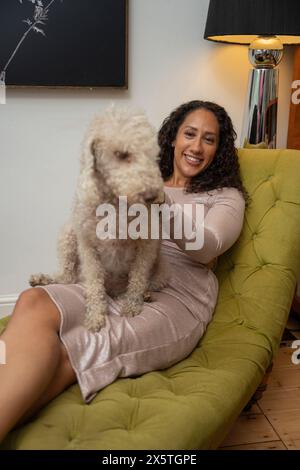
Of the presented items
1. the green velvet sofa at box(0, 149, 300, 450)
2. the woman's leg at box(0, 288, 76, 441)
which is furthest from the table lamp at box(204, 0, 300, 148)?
the woman's leg at box(0, 288, 76, 441)

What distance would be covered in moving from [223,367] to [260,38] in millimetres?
1567

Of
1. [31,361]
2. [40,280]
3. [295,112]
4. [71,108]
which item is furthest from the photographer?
[295,112]

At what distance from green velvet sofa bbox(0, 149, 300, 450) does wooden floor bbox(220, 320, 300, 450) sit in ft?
1.08

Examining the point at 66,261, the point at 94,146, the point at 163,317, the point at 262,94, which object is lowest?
the point at 163,317

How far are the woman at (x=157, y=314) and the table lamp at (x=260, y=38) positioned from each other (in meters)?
0.46

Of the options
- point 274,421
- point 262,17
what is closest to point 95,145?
point 262,17

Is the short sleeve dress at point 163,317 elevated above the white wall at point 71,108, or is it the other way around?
the white wall at point 71,108

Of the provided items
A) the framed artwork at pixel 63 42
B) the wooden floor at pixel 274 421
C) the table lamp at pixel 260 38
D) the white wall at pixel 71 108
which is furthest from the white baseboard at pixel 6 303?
the table lamp at pixel 260 38

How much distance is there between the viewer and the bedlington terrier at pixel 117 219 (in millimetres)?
1160

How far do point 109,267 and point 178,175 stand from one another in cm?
55

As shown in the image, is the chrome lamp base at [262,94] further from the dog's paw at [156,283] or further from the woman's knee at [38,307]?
the woman's knee at [38,307]

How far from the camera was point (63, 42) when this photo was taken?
219 cm

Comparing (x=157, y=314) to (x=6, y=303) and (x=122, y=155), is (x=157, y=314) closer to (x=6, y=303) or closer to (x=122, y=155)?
(x=122, y=155)

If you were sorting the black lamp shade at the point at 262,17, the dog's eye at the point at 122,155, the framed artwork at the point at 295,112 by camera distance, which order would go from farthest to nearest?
the framed artwork at the point at 295,112, the black lamp shade at the point at 262,17, the dog's eye at the point at 122,155
